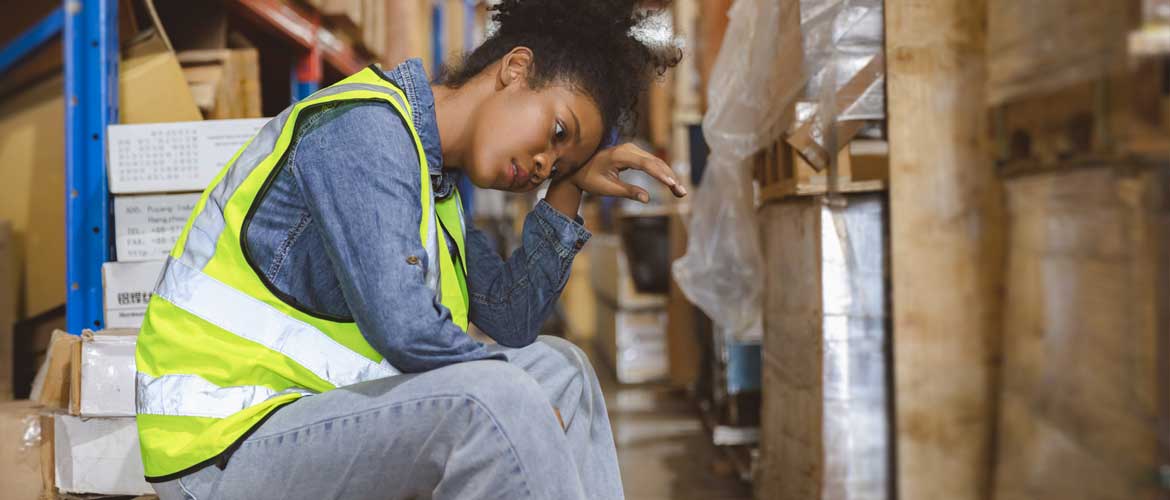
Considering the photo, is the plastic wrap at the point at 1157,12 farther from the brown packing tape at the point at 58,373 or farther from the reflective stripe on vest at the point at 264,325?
the brown packing tape at the point at 58,373

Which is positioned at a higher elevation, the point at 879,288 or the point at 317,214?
the point at 317,214

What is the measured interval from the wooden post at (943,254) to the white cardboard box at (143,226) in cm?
159

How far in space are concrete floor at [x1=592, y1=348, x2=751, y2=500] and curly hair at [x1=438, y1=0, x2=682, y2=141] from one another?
4.15 ft

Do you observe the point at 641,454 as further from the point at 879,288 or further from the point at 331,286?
the point at 331,286

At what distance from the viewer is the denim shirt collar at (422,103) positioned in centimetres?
135

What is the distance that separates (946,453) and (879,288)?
31cm

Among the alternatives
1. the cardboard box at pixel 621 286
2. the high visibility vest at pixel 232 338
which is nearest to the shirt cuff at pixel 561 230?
the high visibility vest at pixel 232 338

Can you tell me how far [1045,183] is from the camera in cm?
101

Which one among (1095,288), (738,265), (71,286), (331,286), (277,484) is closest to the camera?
(1095,288)

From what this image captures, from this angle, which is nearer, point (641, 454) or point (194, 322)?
point (194, 322)

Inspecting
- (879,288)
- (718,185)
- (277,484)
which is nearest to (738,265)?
(718,185)

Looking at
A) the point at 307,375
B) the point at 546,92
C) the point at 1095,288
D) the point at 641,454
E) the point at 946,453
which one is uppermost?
the point at 546,92

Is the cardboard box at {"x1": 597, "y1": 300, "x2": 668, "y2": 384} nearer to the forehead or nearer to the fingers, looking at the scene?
the fingers

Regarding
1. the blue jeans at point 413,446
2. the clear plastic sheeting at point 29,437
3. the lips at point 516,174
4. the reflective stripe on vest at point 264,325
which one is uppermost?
the lips at point 516,174
